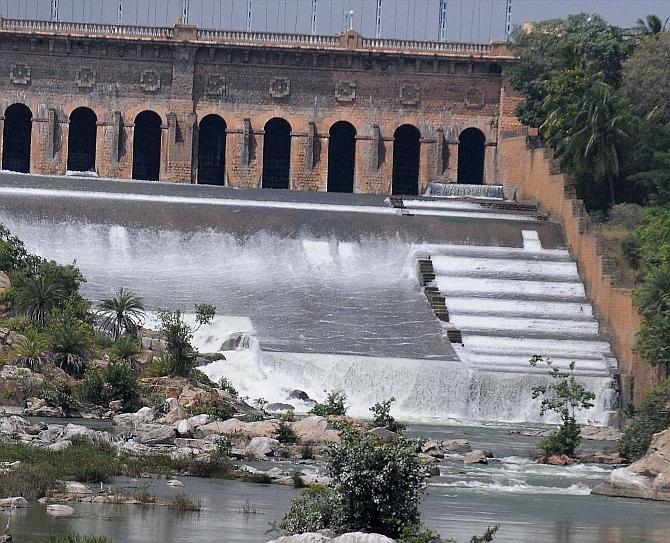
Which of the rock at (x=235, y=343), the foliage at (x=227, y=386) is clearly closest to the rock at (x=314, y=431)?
the foliage at (x=227, y=386)

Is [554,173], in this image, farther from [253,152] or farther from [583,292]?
[253,152]

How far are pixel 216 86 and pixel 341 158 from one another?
24.0 feet

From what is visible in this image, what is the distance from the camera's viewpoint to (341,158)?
8444 centimetres

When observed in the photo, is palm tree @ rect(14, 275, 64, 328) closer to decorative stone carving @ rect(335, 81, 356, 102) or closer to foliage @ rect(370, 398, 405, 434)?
foliage @ rect(370, 398, 405, 434)

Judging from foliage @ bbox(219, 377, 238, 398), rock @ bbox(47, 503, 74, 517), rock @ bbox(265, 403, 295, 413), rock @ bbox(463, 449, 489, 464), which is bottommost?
rock @ bbox(265, 403, 295, 413)

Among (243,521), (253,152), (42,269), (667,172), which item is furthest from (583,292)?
(243,521)

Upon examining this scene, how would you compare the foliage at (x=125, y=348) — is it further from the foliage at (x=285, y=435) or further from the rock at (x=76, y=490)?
the rock at (x=76, y=490)

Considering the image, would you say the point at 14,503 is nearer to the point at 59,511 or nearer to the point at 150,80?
the point at 59,511

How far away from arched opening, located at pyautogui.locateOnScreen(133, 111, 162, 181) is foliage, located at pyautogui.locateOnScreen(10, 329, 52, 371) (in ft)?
109

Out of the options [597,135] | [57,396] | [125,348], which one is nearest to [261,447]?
[57,396]

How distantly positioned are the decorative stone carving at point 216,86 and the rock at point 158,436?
1625 inches

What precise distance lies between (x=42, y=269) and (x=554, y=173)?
22151 mm

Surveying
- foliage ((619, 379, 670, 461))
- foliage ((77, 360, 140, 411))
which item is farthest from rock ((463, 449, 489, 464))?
foliage ((77, 360, 140, 411))

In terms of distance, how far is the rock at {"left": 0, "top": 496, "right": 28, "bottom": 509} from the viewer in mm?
27875
